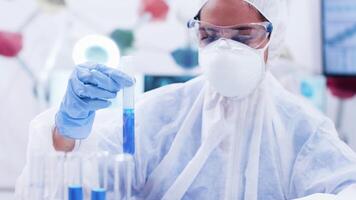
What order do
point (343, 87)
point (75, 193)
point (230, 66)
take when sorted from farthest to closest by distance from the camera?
point (343, 87) < point (230, 66) < point (75, 193)

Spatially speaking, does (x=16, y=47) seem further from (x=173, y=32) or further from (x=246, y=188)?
(x=246, y=188)

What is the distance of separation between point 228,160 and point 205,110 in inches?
4.8

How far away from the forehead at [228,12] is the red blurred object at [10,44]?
1107mm

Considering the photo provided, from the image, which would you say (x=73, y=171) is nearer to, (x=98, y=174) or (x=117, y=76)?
(x=98, y=174)

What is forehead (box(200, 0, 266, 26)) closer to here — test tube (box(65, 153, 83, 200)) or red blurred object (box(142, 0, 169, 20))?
test tube (box(65, 153, 83, 200))

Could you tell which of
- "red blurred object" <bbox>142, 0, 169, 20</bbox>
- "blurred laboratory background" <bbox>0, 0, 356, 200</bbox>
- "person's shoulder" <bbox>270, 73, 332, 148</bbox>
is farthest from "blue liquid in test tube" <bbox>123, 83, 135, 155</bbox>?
"red blurred object" <bbox>142, 0, 169, 20</bbox>

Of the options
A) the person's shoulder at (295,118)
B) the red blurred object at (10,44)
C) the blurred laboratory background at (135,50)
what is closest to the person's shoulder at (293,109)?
the person's shoulder at (295,118)

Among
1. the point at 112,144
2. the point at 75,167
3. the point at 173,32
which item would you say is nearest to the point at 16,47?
the point at 173,32

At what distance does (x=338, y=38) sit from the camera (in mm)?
2072

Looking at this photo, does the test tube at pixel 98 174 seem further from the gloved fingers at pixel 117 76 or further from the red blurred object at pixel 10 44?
the red blurred object at pixel 10 44

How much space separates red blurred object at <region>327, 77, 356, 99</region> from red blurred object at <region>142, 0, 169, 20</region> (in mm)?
745

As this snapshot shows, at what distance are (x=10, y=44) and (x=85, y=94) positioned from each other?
3.90ft

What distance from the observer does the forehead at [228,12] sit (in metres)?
1.01

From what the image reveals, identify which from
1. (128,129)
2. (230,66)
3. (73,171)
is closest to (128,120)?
(128,129)
